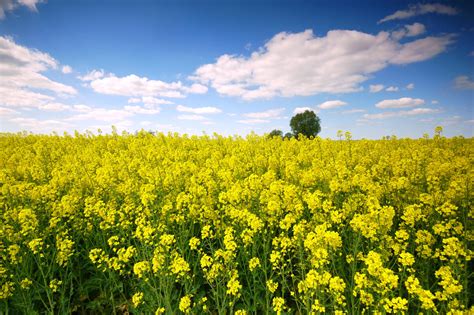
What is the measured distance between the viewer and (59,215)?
488cm

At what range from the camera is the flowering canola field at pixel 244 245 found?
3.24m

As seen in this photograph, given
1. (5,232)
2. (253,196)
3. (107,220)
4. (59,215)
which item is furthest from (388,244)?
(5,232)

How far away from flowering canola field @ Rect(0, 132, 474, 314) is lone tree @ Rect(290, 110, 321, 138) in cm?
5369

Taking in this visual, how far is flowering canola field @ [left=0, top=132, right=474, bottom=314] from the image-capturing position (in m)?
3.24

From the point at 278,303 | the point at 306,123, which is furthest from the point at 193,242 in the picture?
the point at 306,123

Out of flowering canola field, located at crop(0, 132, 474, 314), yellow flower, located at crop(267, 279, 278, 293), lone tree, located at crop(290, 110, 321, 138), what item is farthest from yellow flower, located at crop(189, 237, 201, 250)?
lone tree, located at crop(290, 110, 321, 138)

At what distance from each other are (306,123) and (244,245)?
5961 centimetres

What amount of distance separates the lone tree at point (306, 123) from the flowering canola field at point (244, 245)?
176 feet

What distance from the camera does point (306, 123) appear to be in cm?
6084

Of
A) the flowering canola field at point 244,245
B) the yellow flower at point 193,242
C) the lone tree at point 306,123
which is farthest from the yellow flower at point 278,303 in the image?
the lone tree at point 306,123

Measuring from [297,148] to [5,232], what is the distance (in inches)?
376

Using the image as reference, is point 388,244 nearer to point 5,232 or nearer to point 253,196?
point 253,196

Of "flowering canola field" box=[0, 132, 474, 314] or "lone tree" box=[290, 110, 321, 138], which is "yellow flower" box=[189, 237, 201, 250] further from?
"lone tree" box=[290, 110, 321, 138]

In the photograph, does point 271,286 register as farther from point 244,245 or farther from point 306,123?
point 306,123
